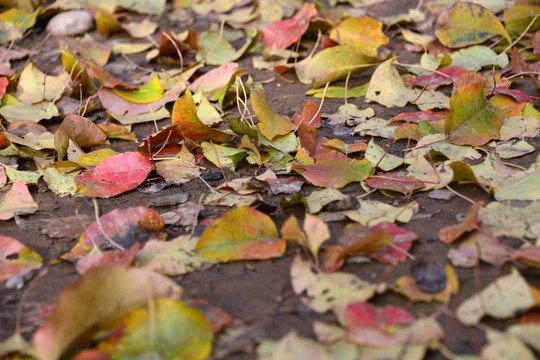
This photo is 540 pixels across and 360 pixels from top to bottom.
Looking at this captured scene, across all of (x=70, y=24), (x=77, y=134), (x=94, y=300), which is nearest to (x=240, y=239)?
(x=94, y=300)

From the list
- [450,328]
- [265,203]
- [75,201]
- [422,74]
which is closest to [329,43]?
[422,74]

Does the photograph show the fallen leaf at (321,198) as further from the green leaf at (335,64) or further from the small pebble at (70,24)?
the small pebble at (70,24)

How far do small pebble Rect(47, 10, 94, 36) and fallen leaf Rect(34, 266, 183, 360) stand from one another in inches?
68.7

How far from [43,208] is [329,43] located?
3.96ft

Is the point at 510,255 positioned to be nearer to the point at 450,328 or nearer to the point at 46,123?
the point at 450,328

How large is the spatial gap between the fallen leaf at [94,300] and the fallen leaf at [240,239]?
5.9 inches

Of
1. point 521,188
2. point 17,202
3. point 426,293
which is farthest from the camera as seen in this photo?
point 17,202

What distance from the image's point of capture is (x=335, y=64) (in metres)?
1.72

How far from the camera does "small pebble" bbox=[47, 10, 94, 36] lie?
89.4 inches

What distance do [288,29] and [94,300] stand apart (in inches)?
58.2

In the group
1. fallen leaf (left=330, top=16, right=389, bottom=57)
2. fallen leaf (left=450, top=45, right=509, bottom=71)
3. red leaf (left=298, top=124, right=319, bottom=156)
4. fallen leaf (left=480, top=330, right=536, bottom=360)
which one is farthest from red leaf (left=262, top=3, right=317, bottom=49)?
fallen leaf (left=480, top=330, right=536, bottom=360)

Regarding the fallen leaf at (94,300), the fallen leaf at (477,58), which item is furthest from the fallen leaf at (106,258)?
the fallen leaf at (477,58)

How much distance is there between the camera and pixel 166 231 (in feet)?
3.75

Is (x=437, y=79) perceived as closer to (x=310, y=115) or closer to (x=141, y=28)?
(x=310, y=115)
